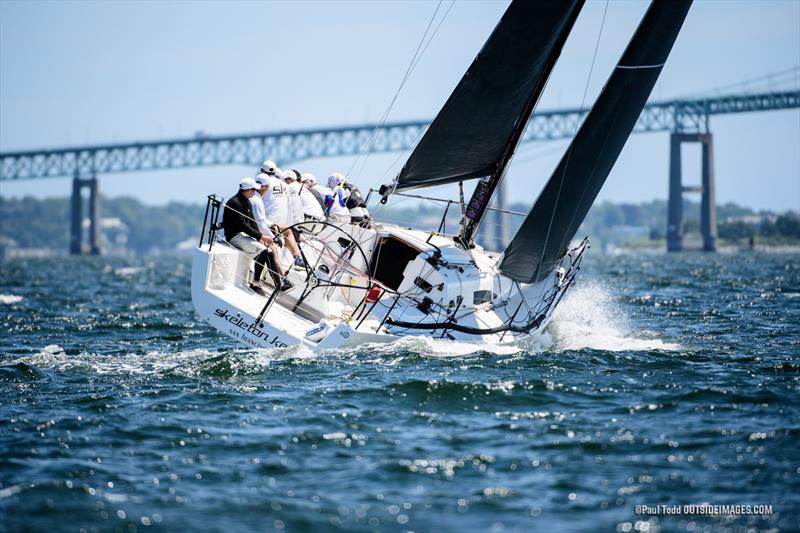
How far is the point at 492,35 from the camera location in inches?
514

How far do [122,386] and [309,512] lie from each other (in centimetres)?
432

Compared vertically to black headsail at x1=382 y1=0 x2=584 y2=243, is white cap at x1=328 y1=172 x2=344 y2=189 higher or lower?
lower

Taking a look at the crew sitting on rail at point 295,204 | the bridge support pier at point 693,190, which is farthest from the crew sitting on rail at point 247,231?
the bridge support pier at point 693,190

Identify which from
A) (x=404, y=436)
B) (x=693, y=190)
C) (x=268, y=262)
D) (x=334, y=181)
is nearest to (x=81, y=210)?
(x=693, y=190)

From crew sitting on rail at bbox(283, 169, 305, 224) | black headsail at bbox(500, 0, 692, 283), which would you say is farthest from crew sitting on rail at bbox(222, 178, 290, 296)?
black headsail at bbox(500, 0, 692, 283)

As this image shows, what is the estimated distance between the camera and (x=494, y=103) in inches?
525

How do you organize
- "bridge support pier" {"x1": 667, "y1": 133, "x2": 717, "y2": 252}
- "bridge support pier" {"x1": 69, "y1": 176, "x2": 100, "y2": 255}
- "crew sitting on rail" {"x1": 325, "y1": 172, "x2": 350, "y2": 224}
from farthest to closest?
"bridge support pier" {"x1": 69, "y1": 176, "x2": 100, "y2": 255} → "bridge support pier" {"x1": 667, "y1": 133, "x2": 717, "y2": 252} → "crew sitting on rail" {"x1": 325, "y1": 172, "x2": 350, "y2": 224}

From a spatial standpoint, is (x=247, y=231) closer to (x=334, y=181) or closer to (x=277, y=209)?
(x=277, y=209)

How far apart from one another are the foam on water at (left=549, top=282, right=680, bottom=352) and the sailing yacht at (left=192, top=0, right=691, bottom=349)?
1.73ft

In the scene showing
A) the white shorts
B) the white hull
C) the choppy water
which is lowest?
the choppy water

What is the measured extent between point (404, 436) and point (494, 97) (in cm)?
609

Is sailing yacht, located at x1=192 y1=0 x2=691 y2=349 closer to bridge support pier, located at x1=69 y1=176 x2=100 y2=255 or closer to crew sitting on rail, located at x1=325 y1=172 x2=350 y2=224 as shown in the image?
crew sitting on rail, located at x1=325 y1=172 x2=350 y2=224

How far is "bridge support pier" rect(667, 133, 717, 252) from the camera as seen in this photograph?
82.1 meters

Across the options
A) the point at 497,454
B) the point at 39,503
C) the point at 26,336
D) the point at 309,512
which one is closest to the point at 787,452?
the point at 497,454
